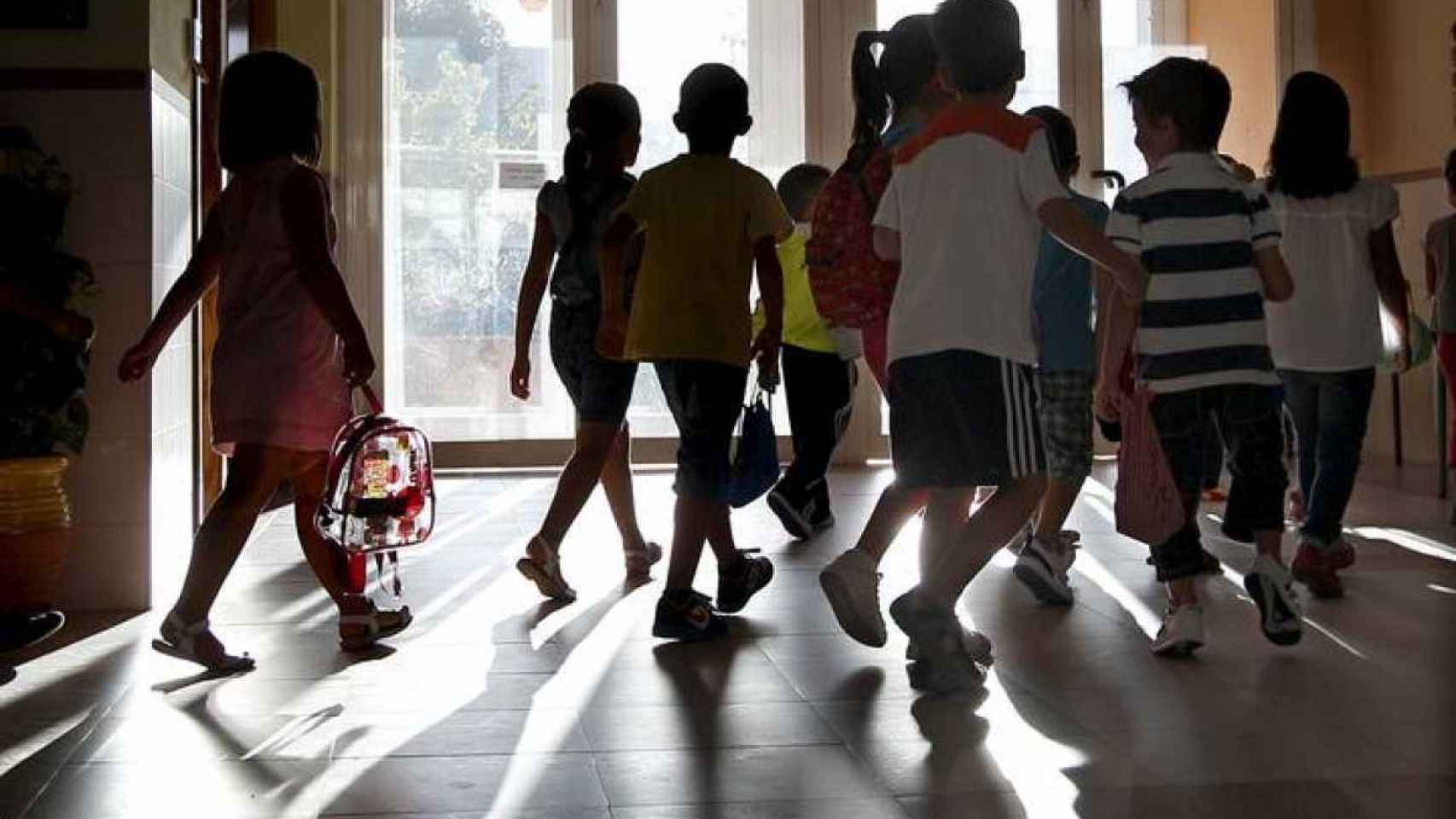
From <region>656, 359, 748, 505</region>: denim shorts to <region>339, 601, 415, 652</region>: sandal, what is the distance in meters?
0.69

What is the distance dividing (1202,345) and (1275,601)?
535 millimetres

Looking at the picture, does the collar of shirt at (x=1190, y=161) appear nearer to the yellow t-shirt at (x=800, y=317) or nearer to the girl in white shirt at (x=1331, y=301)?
the girl in white shirt at (x=1331, y=301)

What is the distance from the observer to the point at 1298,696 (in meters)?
3.57

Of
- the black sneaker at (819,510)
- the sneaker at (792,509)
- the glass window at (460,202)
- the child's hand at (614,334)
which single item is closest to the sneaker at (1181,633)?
the child's hand at (614,334)

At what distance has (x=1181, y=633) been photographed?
395 cm

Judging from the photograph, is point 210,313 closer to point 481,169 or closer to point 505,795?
point 481,169

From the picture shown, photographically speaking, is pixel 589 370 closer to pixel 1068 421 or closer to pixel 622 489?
pixel 622 489

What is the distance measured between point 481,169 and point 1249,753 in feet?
20.0

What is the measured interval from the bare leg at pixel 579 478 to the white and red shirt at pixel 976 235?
4.46 feet

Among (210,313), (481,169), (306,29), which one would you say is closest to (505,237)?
(481,169)

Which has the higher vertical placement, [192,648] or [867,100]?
[867,100]

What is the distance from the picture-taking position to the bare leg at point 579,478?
4.84 metres

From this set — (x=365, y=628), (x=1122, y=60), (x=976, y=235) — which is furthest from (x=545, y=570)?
(x=1122, y=60)

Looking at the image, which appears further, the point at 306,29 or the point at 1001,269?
the point at 306,29
